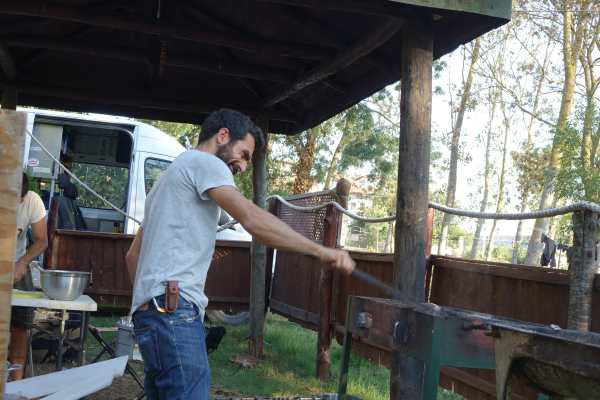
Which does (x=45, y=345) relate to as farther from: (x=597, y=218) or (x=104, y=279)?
(x=597, y=218)

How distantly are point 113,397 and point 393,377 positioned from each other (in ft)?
8.10

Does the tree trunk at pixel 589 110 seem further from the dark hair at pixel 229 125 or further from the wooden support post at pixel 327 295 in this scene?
the dark hair at pixel 229 125

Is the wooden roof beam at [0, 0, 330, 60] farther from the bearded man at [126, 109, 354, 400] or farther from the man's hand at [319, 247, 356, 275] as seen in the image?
the man's hand at [319, 247, 356, 275]

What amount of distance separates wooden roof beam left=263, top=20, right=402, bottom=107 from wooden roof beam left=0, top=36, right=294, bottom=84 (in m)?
0.26

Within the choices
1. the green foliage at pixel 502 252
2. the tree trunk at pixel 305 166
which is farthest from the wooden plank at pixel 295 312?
the green foliage at pixel 502 252

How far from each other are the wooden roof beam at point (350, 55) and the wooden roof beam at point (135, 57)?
26 centimetres

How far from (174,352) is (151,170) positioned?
31.2 feet

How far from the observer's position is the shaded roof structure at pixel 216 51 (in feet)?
16.6

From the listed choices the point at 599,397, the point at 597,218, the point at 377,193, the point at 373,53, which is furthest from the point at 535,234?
the point at 599,397

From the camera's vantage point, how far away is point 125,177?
12391 millimetres

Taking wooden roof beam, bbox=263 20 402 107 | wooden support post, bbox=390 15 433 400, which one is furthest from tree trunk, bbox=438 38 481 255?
wooden support post, bbox=390 15 433 400

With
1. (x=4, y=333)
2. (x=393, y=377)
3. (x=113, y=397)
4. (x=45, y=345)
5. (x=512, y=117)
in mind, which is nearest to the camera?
(x=4, y=333)

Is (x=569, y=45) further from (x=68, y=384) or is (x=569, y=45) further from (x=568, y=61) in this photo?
(x=68, y=384)

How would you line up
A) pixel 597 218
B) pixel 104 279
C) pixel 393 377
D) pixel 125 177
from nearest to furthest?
pixel 597 218 < pixel 393 377 < pixel 104 279 < pixel 125 177
